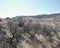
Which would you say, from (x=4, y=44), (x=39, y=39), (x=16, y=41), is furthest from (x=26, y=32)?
(x=4, y=44)

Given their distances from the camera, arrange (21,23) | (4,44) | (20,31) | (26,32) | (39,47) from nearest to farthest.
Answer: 1. (4,44)
2. (39,47)
3. (20,31)
4. (26,32)
5. (21,23)

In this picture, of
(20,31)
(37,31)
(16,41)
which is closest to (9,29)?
(20,31)

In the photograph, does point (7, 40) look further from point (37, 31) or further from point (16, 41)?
point (37, 31)

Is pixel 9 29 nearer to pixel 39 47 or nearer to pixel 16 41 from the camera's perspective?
pixel 16 41

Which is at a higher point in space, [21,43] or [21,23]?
[21,23]

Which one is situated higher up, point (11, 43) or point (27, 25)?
point (27, 25)

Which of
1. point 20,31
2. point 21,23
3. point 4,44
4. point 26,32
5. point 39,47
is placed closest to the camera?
point 4,44

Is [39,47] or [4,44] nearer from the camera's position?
[4,44]

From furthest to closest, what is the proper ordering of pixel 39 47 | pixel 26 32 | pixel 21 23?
pixel 21 23 → pixel 26 32 → pixel 39 47

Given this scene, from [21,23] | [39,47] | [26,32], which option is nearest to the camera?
[39,47]
